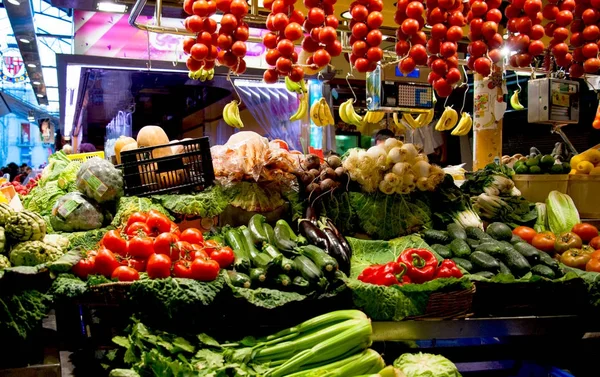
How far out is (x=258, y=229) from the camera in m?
3.47

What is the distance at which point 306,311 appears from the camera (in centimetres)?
287

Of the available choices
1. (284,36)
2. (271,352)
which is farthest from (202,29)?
(271,352)

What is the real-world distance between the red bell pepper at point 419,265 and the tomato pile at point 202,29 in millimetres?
1878

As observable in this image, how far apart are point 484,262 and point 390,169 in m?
1.03

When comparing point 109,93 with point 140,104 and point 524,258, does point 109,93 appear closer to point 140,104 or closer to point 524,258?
point 140,104

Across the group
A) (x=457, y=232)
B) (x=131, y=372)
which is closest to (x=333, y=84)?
(x=457, y=232)

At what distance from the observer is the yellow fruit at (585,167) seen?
5105mm

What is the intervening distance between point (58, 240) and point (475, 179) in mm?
3488

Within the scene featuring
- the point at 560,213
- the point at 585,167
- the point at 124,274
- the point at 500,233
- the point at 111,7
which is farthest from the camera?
the point at 111,7

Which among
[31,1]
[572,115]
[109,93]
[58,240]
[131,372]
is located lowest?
[131,372]

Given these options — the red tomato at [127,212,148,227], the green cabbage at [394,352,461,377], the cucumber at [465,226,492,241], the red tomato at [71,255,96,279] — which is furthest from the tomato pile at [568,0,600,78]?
the red tomato at [71,255,96,279]

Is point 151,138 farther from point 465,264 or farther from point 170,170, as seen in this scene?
point 465,264

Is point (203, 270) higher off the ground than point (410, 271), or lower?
higher

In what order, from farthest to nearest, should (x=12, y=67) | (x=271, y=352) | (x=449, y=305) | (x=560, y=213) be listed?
(x=12, y=67), (x=560, y=213), (x=449, y=305), (x=271, y=352)
